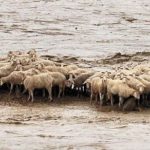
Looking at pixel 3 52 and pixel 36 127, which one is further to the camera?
pixel 3 52

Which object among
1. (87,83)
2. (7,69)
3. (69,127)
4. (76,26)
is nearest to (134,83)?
(87,83)

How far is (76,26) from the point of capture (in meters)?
25.6

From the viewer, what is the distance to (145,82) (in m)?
13.8

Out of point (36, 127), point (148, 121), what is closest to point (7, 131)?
point (36, 127)

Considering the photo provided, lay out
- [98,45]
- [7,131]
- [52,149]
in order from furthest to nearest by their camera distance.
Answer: [98,45] < [7,131] < [52,149]

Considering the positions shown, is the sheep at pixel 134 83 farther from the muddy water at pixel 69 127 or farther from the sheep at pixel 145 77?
the muddy water at pixel 69 127

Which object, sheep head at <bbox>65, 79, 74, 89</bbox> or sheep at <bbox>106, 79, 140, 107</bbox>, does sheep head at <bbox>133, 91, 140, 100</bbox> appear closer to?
sheep at <bbox>106, 79, 140, 107</bbox>

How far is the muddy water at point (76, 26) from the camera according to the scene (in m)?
21.4

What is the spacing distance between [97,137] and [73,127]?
0.79 metres

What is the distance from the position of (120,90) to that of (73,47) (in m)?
7.76

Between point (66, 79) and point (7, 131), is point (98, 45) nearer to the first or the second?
point (66, 79)

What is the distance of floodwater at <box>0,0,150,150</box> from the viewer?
11.7 metres

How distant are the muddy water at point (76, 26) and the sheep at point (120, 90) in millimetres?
6180

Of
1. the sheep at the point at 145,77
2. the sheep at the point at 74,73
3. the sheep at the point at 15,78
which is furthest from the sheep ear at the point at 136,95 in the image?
the sheep at the point at 15,78
